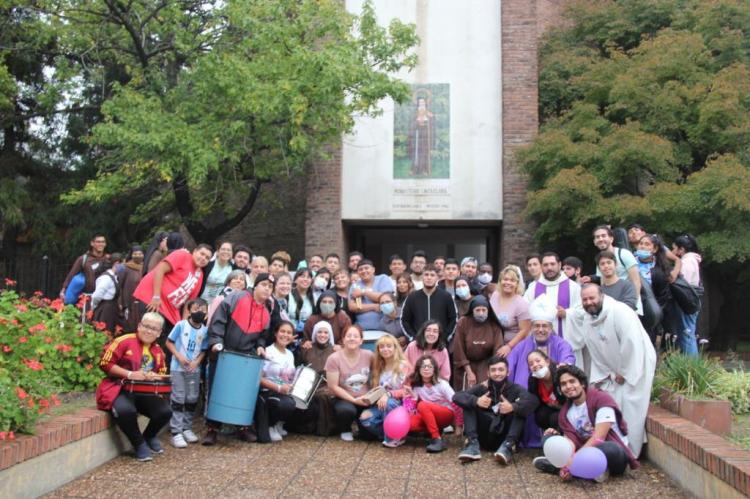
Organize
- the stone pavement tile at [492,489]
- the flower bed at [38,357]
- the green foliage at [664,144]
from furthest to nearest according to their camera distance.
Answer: the green foliage at [664,144], the stone pavement tile at [492,489], the flower bed at [38,357]

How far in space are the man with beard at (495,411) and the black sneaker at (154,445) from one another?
2.77m

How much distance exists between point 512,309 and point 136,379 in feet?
13.0

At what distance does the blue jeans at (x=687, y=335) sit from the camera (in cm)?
858

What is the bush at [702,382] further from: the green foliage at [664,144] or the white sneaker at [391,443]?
the green foliage at [664,144]

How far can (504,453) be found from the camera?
6742 millimetres

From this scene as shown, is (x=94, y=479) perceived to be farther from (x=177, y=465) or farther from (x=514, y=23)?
(x=514, y=23)

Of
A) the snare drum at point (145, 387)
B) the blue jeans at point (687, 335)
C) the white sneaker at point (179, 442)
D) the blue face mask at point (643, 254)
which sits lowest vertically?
the white sneaker at point (179, 442)

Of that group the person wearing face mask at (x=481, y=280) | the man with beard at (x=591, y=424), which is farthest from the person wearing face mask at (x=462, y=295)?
the man with beard at (x=591, y=424)

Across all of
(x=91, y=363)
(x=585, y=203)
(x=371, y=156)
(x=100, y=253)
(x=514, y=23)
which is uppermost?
(x=514, y=23)

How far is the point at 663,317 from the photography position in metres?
8.73

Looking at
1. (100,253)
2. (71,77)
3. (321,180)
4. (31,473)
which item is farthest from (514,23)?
(31,473)

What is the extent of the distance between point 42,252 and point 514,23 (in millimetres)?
12440

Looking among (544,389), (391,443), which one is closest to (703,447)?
(544,389)

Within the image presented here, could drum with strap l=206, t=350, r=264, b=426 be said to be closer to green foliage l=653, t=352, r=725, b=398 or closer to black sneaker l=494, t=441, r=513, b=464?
black sneaker l=494, t=441, r=513, b=464
